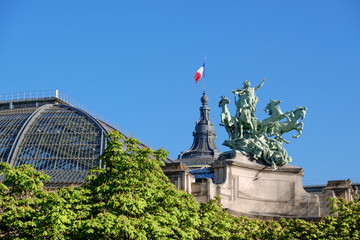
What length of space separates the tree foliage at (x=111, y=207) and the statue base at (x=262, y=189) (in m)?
14.5

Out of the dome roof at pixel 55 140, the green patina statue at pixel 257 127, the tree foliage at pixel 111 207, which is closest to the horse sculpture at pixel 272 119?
the green patina statue at pixel 257 127

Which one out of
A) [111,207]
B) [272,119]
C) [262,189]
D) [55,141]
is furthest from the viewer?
[55,141]

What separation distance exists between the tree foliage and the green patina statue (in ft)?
57.5

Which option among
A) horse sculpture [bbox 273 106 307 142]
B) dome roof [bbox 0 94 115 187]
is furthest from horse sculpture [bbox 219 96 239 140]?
dome roof [bbox 0 94 115 187]

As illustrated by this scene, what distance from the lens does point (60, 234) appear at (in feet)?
174

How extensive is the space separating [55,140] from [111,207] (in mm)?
49904

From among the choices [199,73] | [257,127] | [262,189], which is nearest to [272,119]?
[257,127]

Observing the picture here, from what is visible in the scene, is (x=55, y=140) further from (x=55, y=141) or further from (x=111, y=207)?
(x=111, y=207)

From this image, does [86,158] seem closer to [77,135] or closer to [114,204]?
[77,135]

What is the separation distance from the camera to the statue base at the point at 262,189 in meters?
76.8

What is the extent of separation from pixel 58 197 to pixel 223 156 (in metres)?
27.8

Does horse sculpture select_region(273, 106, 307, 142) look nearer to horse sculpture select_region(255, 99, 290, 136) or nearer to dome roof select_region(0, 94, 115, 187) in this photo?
horse sculpture select_region(255, 99, 290, 136)

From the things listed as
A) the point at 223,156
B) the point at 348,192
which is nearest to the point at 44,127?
the point at 223,156

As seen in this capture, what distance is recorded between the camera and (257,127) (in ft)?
265
